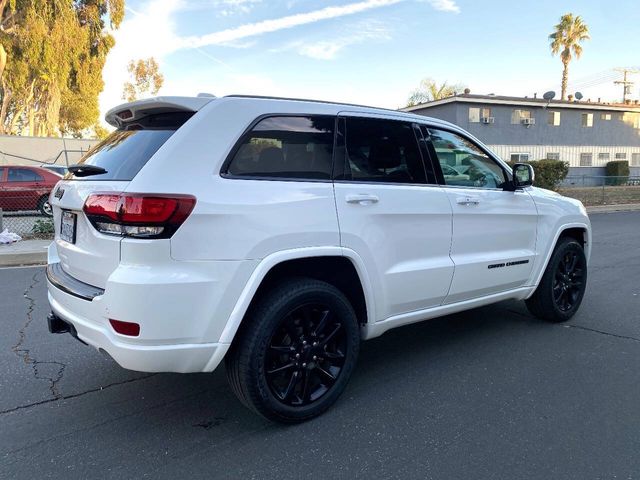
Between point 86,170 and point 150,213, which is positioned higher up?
point 86,170

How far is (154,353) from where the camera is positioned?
2.59 m

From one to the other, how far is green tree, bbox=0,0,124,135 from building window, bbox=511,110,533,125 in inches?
990

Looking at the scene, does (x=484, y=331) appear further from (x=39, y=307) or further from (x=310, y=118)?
(x=39, y=307)

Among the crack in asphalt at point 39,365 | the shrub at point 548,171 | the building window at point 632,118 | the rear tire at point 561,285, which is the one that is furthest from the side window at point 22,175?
the building window at point 632,118

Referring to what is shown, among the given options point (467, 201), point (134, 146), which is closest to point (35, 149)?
point (134, 146)

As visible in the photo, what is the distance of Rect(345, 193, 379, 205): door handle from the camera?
10.4ft

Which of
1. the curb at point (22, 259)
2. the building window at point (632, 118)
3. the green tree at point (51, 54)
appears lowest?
the curb at point (22, 259)

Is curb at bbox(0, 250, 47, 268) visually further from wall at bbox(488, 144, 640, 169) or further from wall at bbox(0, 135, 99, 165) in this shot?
wall at bbox(488, 144, 640, 169)

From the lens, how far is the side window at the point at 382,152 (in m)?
3.38

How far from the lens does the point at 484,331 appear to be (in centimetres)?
483

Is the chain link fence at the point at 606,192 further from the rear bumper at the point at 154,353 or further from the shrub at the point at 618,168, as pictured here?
the rear bumper at the point at 154,353

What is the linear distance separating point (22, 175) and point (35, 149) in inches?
428

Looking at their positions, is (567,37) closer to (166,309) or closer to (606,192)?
(606,192)

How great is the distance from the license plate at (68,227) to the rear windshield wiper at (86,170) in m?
0.25
